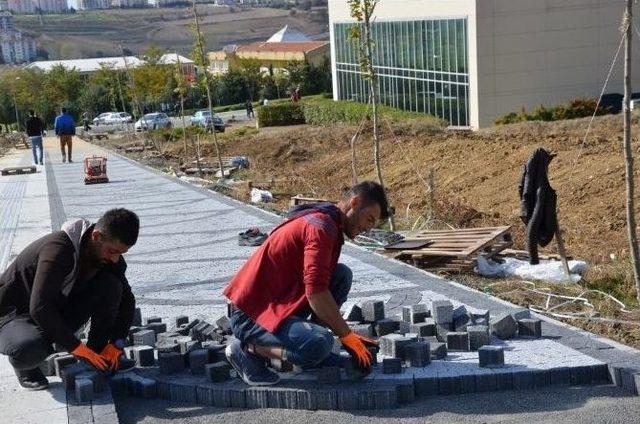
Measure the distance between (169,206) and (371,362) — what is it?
33.0 ft

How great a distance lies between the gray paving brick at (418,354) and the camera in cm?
570

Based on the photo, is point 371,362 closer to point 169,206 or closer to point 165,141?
point 169,206

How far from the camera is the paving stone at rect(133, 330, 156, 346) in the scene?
249 inches

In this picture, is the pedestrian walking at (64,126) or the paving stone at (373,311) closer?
the paving stone at (373,311)

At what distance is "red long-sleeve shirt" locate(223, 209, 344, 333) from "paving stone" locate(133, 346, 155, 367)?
→ 774 millimetres

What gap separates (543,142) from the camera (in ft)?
69.8

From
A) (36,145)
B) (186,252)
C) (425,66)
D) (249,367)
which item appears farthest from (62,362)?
(425,66)

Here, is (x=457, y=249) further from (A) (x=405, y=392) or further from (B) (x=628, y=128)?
(A) (x=405, y=392)

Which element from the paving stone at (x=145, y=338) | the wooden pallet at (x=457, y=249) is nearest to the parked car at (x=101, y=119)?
the wooden pallet at (x=457, y=249)

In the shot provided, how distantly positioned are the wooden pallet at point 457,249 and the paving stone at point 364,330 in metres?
2.81

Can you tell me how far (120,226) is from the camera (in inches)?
213

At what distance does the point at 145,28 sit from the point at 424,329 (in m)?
151

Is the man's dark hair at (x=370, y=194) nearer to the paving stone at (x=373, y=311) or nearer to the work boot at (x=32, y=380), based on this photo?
the paving stone at (x=373, y=311)

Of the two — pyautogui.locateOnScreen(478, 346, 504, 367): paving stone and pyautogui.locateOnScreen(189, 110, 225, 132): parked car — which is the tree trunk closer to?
pyautogui.locateOnScreen(478, 346, 504, 367): paving stone
